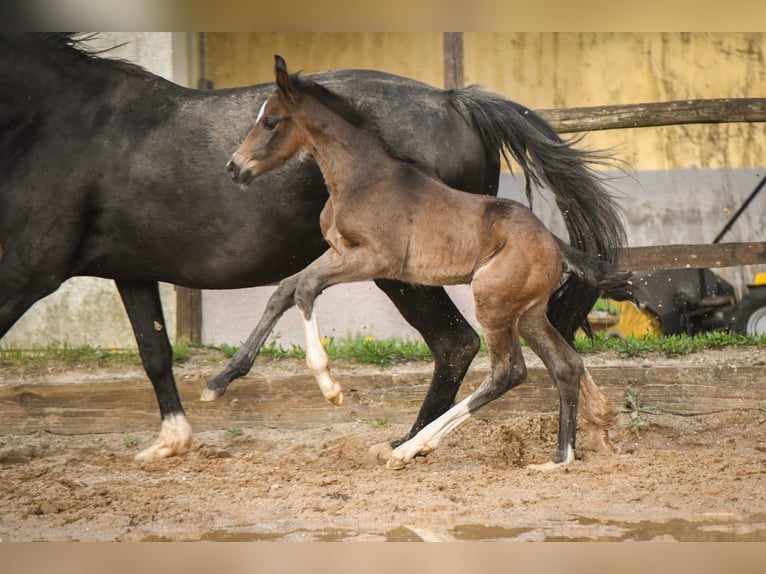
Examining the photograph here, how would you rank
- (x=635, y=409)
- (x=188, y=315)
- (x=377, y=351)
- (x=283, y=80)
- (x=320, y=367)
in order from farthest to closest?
(x=188, y=315)
(x=377, y=351)
(x=635, y=409)
(x=283, y=80)
(x=320, y=367)

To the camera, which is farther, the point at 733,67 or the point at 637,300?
the point at 733,67

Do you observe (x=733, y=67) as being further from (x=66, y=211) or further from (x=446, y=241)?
(x=66, y=211)

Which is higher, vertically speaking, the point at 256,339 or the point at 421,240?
the point at 421,240

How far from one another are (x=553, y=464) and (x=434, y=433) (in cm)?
58

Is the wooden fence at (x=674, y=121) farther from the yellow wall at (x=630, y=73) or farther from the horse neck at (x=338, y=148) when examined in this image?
the horse neck at (x=338, y=148)

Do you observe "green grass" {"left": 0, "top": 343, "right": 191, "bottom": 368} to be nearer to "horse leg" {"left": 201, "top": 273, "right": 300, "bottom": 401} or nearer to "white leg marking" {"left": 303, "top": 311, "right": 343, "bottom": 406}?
"horse leg" {"left": 201, "top": 273, "right": 300, "bottom": 401}

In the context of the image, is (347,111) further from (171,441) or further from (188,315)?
(188,315)

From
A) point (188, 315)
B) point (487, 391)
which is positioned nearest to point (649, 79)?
point (188, 315)

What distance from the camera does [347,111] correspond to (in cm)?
497

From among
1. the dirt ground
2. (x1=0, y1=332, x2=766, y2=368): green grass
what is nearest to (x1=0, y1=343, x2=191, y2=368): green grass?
(x1=0, y1=332, x2=766, y2=368): green grass

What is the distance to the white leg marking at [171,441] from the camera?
565 cm

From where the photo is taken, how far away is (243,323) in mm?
8391

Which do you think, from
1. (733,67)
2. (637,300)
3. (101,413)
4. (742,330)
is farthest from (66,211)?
(733,67)

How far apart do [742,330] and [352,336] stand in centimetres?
307
